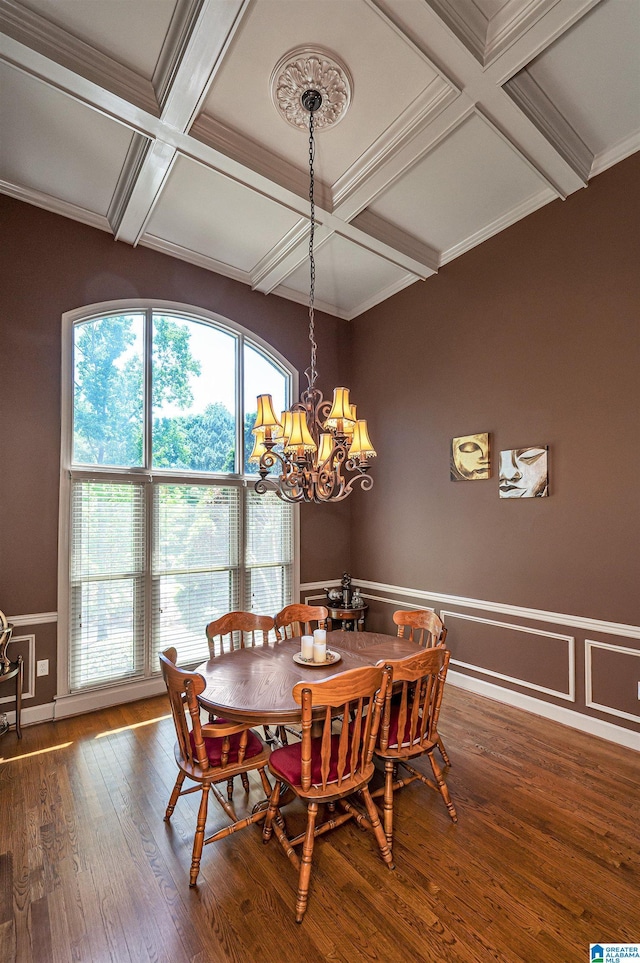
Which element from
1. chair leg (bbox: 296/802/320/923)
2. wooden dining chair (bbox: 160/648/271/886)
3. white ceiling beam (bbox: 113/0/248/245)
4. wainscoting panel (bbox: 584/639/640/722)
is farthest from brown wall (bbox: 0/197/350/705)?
wainscoting panel (bbox: 584/639/640/722)

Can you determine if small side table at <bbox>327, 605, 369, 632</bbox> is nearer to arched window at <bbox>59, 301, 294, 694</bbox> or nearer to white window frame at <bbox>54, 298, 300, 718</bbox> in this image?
arched window at <bbox>59, 301, 294, 694</bbox>

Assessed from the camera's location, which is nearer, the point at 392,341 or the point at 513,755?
the point at 513,755

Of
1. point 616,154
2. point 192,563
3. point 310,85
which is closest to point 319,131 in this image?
point 310,85

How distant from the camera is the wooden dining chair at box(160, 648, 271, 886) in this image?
1.98 meters

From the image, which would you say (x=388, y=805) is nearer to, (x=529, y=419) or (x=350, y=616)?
(x=350, y=616)

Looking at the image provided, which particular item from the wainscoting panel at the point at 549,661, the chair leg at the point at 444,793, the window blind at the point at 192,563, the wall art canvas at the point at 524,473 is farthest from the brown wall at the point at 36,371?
the wall art canvas at the point at 524,473

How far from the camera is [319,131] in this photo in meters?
2.95

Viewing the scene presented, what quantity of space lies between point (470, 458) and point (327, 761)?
9.57 ft

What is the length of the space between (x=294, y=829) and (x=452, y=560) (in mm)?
2585

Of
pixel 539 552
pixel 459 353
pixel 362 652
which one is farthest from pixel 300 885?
pixel 459 353

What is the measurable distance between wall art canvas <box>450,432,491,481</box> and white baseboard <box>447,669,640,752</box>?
1.78 meters

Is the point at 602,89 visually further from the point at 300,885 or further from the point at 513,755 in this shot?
the point at 300,885

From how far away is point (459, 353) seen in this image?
4258 mm

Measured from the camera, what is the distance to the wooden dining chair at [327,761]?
6.03ft
